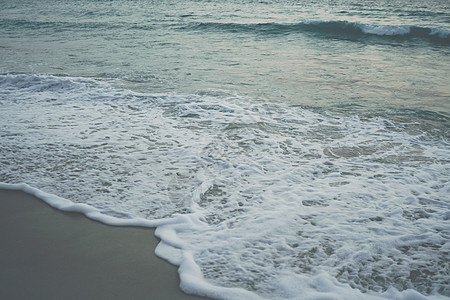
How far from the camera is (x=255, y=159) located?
3955mm

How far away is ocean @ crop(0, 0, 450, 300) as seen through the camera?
2.42m

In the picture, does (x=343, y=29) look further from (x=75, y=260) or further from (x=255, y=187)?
(x=75, y=260)

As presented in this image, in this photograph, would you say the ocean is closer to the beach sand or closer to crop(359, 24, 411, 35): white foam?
the beach sand

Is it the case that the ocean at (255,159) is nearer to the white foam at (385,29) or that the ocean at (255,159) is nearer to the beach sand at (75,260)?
the beach sand at (75,260)

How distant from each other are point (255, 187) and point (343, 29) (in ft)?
42.8

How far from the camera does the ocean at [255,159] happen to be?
2416 mm

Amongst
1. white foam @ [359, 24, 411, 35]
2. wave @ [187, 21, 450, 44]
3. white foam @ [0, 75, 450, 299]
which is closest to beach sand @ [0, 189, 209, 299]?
white foam @ [0, 75, 450, 299]

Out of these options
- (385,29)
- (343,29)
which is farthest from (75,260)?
(343,29)

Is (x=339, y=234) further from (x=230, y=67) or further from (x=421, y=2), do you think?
(x=421, y=2)

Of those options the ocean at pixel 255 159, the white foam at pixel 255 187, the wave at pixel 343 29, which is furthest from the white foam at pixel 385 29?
the white foam at pixel 255 187

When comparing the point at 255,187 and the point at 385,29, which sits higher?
the point at 385,29

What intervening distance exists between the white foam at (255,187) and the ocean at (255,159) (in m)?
0.01

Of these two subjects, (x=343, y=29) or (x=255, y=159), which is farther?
(x=343, y=29)

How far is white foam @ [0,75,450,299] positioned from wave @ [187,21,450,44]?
939 cm
